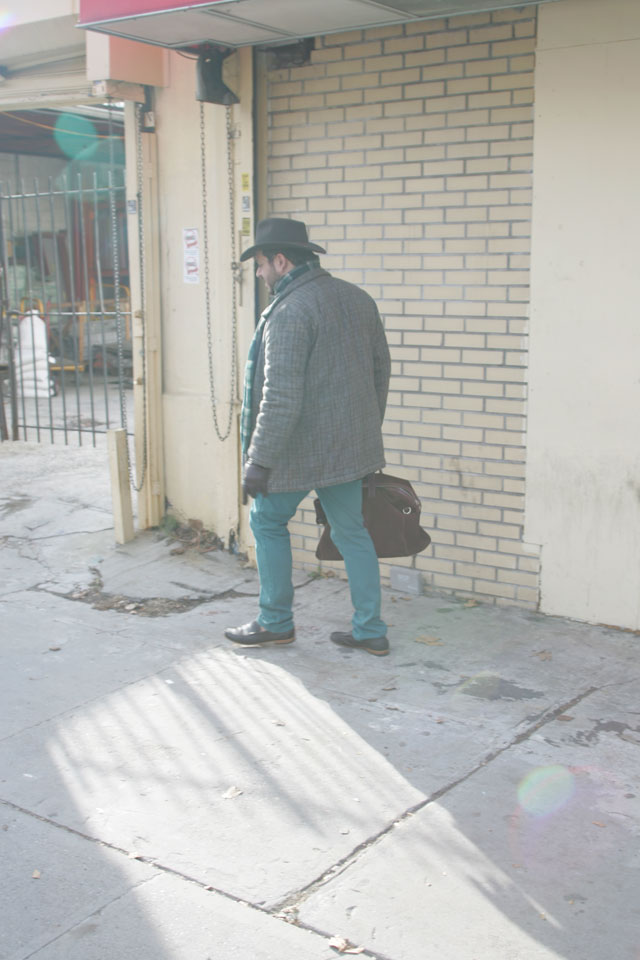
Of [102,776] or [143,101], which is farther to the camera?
[143,101]

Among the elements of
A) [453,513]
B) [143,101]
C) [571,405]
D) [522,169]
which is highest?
[143,101]

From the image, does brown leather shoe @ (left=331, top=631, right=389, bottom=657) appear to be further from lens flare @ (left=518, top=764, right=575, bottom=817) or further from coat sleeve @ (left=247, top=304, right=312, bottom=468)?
lens flare @ (left=518, top=764, right=575, bottom=817)

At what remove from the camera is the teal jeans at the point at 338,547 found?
473 cm

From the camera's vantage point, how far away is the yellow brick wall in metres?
5.09

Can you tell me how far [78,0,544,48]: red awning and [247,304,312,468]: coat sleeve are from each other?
Answer: 1456 mm

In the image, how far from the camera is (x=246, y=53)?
18.9ft

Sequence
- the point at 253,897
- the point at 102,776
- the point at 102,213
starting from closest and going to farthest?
the point at 253,897 < the point at 102,776 < the point at 102,213

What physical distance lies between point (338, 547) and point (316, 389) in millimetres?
766

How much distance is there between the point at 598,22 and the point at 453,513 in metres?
2.45

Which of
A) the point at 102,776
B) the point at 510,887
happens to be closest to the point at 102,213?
the point at 102,776

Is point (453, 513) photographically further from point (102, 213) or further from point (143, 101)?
point (102, 213)

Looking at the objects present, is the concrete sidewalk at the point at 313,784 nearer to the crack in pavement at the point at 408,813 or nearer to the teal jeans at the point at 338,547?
the crack in pavement at the point at 408,813

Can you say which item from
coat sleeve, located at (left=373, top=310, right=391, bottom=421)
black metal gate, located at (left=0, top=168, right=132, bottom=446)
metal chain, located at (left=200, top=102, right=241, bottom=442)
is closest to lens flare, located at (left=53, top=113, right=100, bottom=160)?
black metal gate, located at (left=0, top=168, right=132, bottom=446)

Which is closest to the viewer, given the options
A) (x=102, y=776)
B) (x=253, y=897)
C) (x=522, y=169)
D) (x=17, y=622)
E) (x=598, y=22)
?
(x=253, y=897)
